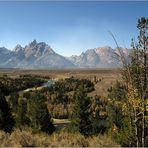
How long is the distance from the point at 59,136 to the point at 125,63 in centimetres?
493

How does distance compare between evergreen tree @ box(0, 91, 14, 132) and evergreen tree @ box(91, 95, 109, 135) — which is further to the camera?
evergreen tree @ box(91, 95, 109, 135)

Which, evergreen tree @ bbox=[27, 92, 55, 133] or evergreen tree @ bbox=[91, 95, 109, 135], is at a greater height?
evergreen tree @ bbox=[27, 92, 55, 133]

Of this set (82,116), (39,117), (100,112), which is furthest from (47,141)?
(100,112)

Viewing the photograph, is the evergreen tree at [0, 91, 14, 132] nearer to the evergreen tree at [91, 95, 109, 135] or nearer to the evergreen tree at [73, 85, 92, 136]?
the evergreen tree at [73, 85, 92, 136]

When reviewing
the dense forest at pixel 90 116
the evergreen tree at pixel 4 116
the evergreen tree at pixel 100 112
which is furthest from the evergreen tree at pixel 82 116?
the evergreen tree at pixel 4 116

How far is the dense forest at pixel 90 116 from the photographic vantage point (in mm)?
12836

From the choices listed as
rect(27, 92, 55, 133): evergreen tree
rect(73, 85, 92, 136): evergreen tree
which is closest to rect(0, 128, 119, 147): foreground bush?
rect(73, 85, 92, 136): evergreen tree

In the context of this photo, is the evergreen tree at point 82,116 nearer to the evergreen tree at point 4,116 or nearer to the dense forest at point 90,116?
the dense forest at point 90,116

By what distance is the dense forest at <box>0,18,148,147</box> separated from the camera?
1284 centimetres

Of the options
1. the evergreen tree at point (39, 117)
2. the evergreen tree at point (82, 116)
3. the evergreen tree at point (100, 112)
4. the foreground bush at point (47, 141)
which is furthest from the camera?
the evergreen tree at point (100, 112)

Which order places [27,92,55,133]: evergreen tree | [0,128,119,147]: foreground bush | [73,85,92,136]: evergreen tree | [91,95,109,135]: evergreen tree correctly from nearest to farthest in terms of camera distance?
1. [0,128,119,147]: foreground bush
2. [73,85,92,136]: evergreen tree
3. [27,92,55,133]: evergreen tree
4. [91,95,109,135]: evergreen tree

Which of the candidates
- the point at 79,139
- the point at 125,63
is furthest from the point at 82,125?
the point at 125,63

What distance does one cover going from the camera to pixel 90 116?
4112cm

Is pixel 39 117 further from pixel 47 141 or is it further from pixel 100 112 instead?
pixel 47 141
